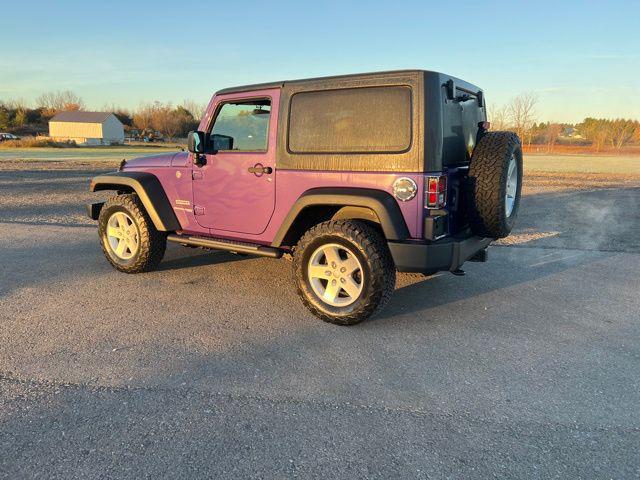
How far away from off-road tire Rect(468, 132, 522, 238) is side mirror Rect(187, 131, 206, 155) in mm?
2671

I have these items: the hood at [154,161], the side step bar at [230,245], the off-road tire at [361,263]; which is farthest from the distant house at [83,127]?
the off-road tire at [361,263]

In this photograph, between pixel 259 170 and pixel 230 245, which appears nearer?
pixel 259 170

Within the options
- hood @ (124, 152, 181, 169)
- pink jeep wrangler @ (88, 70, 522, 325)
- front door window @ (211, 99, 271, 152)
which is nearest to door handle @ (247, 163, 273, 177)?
pink jeep wrangler @ (88, 70, 522, 325)

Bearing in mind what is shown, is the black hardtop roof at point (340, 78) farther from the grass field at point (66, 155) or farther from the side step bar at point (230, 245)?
the grass field at point (66, 155)

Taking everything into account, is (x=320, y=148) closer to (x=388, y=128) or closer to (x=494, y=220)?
(x=388, y=128)

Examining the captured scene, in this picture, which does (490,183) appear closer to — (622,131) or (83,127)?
(622,131)

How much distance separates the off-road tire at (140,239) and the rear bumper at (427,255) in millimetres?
2867

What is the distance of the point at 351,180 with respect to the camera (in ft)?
Result: 13.2

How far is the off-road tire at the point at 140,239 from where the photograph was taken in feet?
17.3

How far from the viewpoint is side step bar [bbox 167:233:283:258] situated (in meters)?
4.55

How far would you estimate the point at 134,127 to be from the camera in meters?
97.2

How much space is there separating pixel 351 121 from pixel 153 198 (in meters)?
2.47

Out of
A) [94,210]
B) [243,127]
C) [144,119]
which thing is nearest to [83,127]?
[144,119]

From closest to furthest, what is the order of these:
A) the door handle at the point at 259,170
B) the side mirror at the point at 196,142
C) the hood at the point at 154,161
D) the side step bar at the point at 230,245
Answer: the door handle at the point at 259,170 < the side step bar at the point at 230,245 < the side mirror at the point at 196,142 < the hood at the point at 154,161
